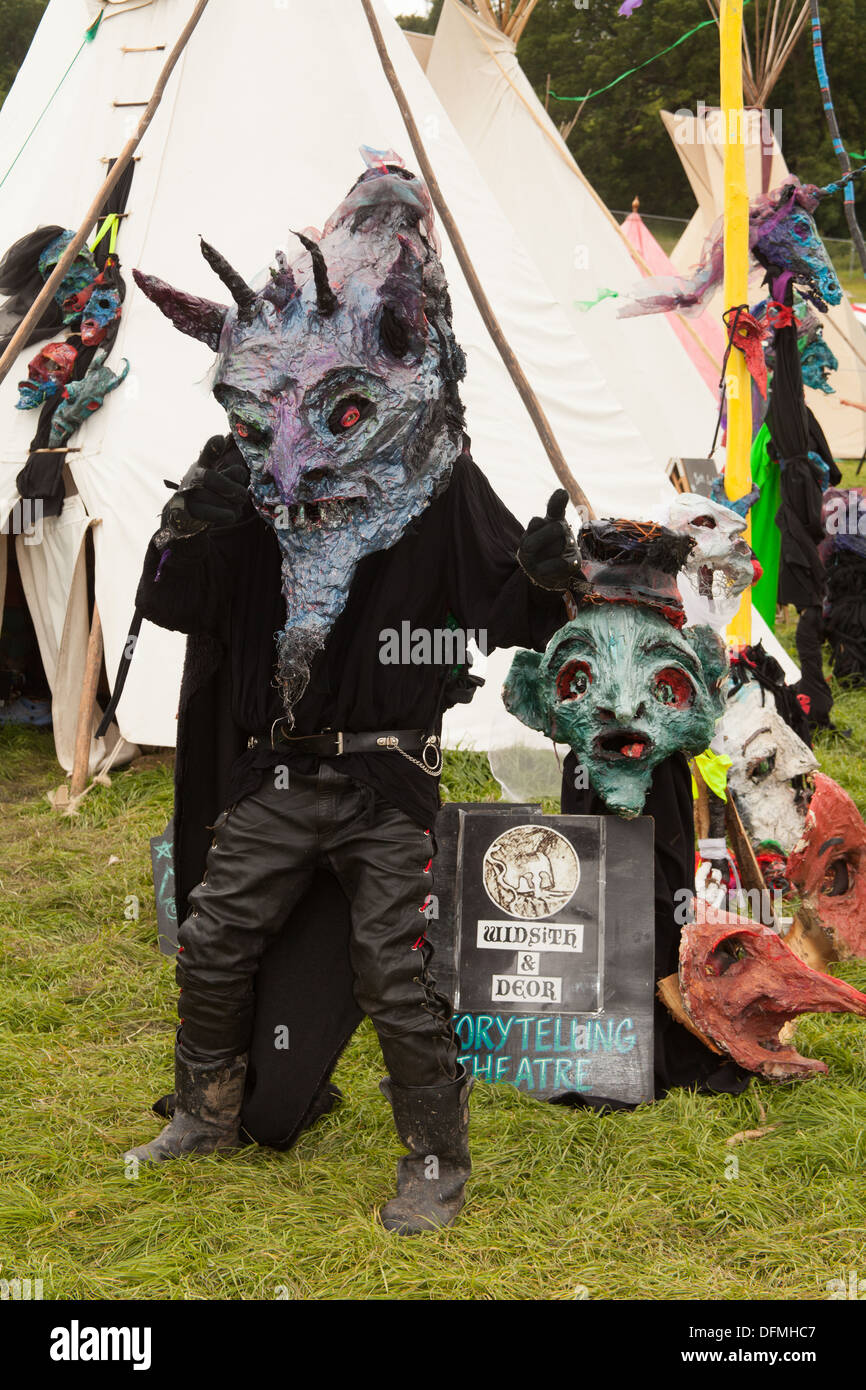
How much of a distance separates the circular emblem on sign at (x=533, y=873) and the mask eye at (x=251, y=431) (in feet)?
4.08

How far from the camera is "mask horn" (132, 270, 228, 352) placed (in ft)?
8.57

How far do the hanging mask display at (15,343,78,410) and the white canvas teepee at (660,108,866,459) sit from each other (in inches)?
238

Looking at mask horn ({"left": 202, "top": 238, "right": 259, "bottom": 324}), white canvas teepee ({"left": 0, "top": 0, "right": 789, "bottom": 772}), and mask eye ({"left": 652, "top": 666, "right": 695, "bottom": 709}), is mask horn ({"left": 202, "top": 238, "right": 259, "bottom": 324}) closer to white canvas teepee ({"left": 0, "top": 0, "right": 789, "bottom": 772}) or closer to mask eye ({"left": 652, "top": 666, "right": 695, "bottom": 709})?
mask eye ({"left": 652, "top": 666, "right": 695, "bottom": 709})

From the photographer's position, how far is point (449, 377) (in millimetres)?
2721

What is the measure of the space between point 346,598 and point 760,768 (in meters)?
2.04

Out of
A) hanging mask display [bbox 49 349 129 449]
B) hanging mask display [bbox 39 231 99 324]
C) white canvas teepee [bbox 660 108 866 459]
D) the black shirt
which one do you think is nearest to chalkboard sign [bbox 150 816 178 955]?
the black shirt

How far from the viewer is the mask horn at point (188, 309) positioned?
8.57 feet

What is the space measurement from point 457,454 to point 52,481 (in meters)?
3.72

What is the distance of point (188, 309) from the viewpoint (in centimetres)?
266

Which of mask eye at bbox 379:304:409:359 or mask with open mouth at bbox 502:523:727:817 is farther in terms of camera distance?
mask with open mouth at bbox 502:523:727:817

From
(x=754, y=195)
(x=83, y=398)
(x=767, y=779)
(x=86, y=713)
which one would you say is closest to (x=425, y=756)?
(x=767, y=779)

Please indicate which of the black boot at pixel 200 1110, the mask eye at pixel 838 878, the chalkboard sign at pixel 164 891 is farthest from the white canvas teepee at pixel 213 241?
the black boot at pixel 200 1110

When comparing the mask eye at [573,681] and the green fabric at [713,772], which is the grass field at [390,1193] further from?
the mask eye at [573,681]
